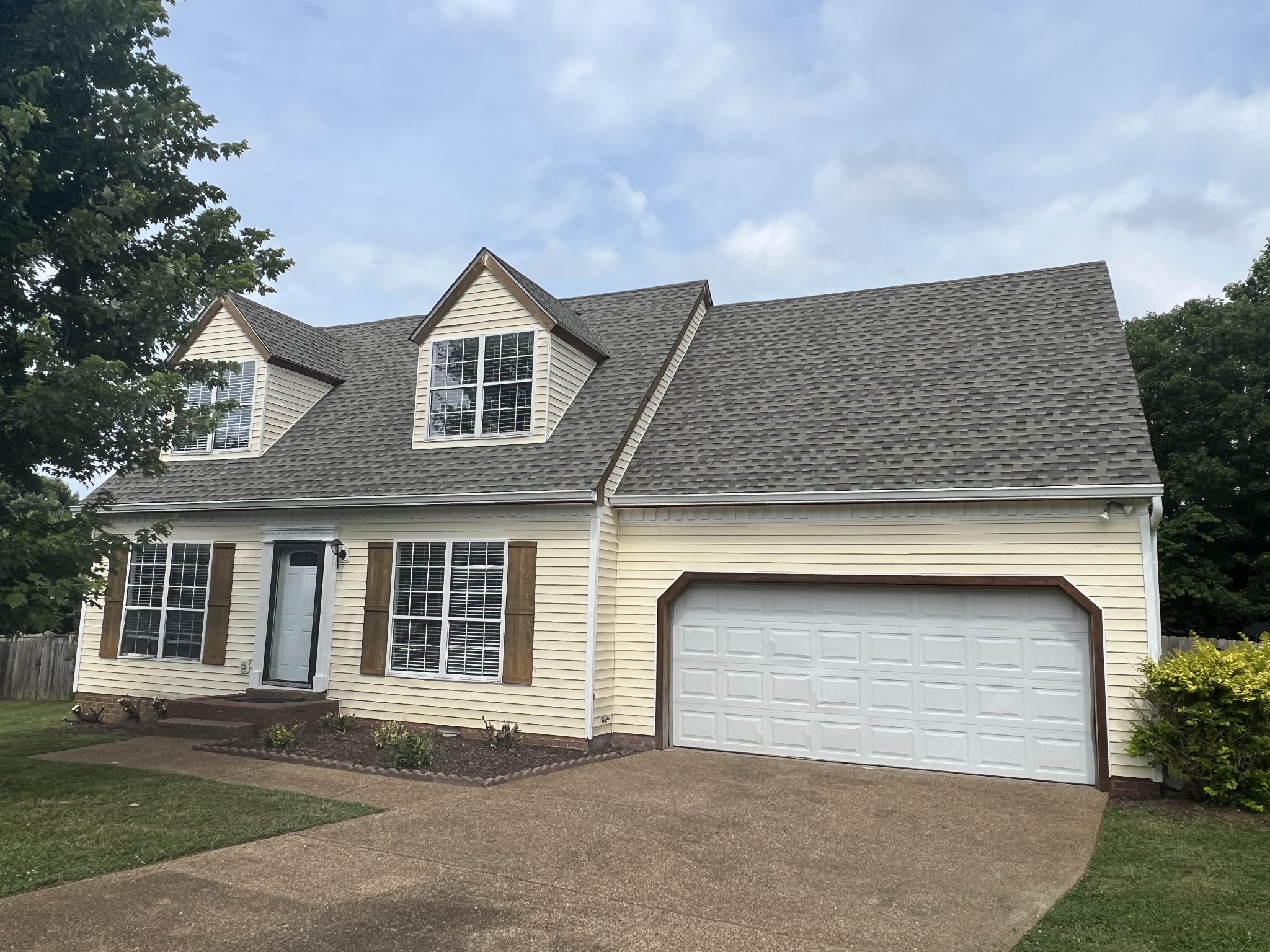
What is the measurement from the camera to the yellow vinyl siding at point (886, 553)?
912 centimetres

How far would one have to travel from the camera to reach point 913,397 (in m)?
11.6

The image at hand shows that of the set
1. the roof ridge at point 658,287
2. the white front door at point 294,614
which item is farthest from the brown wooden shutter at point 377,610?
the roof ridge at point 658,287

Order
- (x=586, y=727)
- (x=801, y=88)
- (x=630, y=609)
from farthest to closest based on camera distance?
(x=801, y=88) → (x=630, y=609) → (x=586, y=727)

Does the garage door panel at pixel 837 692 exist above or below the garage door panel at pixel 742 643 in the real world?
below

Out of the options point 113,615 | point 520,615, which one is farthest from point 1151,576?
point 113,615

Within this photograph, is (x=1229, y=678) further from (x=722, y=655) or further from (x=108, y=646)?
(x=108, y=646)

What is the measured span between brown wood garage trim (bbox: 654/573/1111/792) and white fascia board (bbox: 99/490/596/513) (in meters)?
1.87

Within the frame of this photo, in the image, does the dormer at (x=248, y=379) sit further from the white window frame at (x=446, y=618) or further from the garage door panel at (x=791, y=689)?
the garage door panel at (x=791, y=689)

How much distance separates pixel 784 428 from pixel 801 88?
17.6 ft

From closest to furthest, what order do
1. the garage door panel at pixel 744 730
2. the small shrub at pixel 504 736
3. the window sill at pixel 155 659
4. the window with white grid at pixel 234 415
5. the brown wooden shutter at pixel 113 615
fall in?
the small shrub at pixel 504 736
the garage door panel at pixel 744 730
the window sill at pixel 155 659
the brown wooden shutter at pixel 113 615
the window with white grid at pixel 234 415

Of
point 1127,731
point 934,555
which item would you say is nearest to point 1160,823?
point 1127,731

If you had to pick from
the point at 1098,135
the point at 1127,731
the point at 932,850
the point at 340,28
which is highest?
the point at 1098,135

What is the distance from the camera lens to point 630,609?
11.5 metres

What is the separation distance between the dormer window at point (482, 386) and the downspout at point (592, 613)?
228 cm
